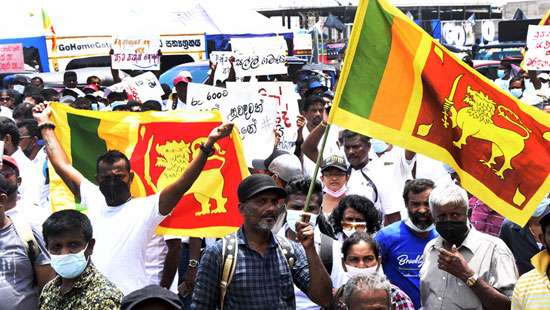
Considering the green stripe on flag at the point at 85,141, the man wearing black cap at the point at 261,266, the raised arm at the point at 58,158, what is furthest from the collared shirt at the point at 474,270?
the green stripe on flag at the point at 85,141

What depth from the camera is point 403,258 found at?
5719 millimetres

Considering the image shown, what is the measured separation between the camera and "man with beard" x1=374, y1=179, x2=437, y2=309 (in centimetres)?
570

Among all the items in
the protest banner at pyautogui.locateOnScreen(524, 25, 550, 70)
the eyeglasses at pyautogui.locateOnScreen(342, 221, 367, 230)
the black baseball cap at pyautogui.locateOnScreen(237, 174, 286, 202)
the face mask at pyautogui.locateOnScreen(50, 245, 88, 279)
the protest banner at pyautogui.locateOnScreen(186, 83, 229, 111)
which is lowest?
the protest banner at pyautogui.locateOnScreen(524, 25, 550, 70)

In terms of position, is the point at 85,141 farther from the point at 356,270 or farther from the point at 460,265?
the point at 460,265

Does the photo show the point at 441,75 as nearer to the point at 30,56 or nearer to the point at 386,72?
the point at 386,72

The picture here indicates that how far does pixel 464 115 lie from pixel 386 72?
47 cm

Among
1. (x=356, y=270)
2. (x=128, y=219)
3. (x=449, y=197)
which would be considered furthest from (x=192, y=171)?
(x=449, y=197)

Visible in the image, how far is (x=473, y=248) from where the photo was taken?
5.17 metres

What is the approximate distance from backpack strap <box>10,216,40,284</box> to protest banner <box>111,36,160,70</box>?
10387 millimetres

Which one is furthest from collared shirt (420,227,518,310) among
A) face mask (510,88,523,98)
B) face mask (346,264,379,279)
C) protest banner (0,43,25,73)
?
protest banner (0,43,25,73)

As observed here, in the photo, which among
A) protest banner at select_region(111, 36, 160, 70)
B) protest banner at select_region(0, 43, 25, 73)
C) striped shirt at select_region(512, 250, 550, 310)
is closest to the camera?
striped shirt at select_region(512, 250, 550, 310)

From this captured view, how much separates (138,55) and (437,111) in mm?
10686

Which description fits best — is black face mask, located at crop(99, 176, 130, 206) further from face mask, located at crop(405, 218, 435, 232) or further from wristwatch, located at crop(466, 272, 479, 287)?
wristwatch, located at crop(466, 272, 479, 287)

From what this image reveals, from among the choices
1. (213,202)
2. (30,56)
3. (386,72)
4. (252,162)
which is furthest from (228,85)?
(30,56)
